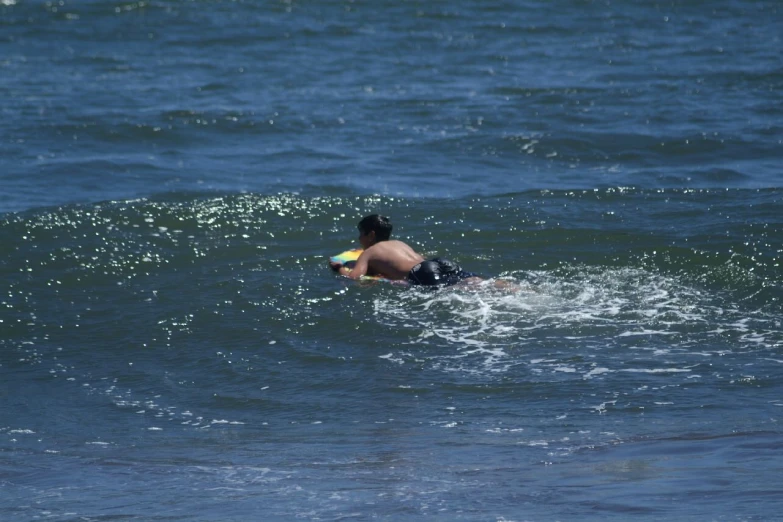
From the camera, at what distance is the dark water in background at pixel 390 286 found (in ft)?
20.6

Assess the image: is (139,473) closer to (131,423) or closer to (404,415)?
(131,423)

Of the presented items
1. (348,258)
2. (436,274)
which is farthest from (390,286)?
(348,258)

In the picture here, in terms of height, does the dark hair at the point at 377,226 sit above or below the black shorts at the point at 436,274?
above

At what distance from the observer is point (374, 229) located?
36.9 ft

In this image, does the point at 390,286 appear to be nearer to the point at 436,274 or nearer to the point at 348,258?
the point at 436,274

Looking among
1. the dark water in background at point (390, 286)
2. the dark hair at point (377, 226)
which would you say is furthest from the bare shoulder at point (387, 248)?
the dark water in background at point (390, 286)

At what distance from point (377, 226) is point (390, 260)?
1.65 feet

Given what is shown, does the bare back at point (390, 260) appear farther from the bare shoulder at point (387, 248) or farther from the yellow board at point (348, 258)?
the yellow board at point (348, 258)

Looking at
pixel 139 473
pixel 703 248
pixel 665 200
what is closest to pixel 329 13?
pixel 665 200

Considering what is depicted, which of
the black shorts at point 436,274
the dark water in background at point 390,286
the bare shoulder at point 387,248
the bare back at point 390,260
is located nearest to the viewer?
the dark water in background at point 390,286

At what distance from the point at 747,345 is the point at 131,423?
4.82 meters

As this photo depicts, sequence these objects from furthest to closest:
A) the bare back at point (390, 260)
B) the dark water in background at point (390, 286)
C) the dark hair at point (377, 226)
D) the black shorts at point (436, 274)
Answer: the dark hair at point (377, 226)
the bare back at point (390, 260)
the black shorts at point (436, 274)
the dark water in background at point (390, 286)

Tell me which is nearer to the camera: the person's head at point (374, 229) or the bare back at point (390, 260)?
the bare back at point (390, 260)

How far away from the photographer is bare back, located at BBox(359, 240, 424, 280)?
427 inches
